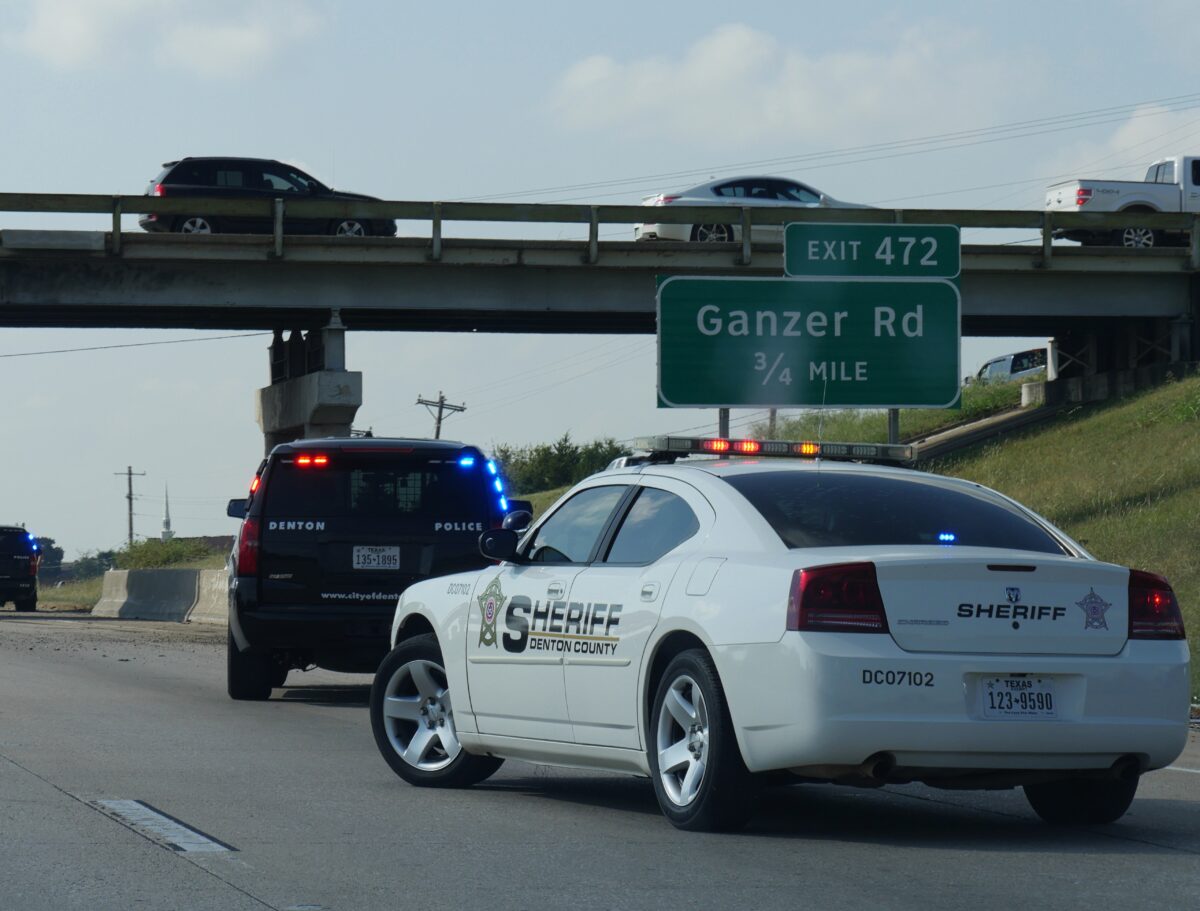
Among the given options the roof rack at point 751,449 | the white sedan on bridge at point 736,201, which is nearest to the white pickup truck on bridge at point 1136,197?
the white sedan on bridge at point 736,201

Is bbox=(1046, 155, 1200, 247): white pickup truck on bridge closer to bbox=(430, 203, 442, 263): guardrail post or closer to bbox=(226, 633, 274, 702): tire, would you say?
bbox=(430, 203, 442, 263): guardrail post

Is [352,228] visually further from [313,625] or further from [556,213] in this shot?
[313,625]

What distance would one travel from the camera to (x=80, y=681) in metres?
16.3

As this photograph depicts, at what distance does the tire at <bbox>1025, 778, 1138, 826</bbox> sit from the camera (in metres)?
7.94

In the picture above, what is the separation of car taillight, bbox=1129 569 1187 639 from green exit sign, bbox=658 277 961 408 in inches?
496

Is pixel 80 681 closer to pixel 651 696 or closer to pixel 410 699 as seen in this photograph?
pixel 410 699

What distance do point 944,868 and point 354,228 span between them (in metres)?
29.2

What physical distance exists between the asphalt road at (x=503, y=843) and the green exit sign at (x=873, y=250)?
9.75 m

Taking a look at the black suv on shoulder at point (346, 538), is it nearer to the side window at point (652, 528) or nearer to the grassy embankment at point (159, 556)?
the side window at point (652, 528)

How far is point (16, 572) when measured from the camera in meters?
41.6

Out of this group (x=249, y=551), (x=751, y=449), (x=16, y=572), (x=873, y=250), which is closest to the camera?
(x=751, y=449)

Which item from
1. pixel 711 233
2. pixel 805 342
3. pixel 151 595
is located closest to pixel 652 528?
pixel 805 342

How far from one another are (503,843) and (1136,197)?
33.3m

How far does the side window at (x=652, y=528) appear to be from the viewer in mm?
7984
